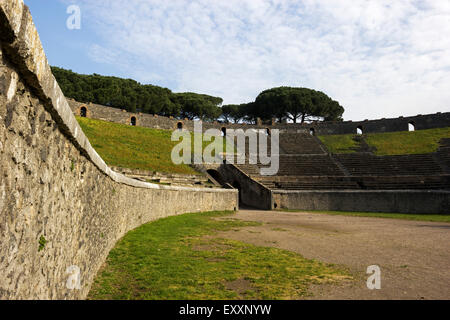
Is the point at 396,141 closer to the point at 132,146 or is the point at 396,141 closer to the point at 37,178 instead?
the point at 132,146

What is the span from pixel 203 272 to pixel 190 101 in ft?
Result: 206

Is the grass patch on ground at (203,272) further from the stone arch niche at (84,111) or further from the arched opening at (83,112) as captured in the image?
the arched opening at (83,112)

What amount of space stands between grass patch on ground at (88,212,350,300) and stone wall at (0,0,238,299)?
0.83 meters

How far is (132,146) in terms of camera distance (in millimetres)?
29453

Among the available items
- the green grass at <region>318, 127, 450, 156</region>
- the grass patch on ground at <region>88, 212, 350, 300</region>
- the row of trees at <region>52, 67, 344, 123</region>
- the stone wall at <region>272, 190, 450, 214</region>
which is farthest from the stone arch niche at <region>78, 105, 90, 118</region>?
the grass patch on ground at <region>88, 212, 350, 300</region>

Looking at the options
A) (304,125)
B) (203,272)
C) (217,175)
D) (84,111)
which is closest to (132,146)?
(217,175)

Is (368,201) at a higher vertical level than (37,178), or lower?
lower

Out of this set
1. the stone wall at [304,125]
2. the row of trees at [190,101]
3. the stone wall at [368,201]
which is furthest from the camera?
the row of trees at [190,101]

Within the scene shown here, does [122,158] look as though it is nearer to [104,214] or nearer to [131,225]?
[131,225]

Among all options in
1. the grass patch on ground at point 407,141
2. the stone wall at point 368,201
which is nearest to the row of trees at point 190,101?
the grass patch on ground at point 407,141

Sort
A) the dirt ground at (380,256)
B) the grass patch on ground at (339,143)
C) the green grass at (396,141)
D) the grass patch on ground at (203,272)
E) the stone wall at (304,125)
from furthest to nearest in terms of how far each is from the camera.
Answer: the stone wall at (304,125) → the grass patch on ground at (339,143) → the green grass at (396,141) → the dirt ground at (380,256) → the grass patch on ground at (203,272)

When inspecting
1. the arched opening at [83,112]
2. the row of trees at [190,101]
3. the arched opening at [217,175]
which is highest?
the row of trees at [190,101]

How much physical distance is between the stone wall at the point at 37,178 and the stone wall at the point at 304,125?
3665cm

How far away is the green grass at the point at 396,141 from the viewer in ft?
108
